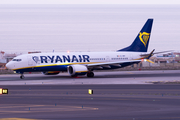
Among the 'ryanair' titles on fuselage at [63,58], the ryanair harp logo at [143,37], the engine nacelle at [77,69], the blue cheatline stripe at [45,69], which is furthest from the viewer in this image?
the ryanair harp logo at [143,37]

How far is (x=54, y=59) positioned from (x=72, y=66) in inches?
120

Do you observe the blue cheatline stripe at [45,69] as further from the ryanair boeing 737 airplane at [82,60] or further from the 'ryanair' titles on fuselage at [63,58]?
the 'ryanair' titles on fuselage at [63,58]

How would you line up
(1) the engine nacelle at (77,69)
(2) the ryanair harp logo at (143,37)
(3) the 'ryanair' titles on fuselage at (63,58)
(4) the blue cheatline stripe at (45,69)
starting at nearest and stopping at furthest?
(4) the blue cheatline stripe at (45,69) < (1) the engine nacelle at (77,69) < (3) the 'ryanair' titles on fuselage at (63,58) < (2) the ryanair harp logo at (143,37)

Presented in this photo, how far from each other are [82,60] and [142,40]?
12943mm

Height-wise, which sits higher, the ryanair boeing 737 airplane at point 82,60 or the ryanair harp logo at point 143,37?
the ryanair harp logo at point 143,37

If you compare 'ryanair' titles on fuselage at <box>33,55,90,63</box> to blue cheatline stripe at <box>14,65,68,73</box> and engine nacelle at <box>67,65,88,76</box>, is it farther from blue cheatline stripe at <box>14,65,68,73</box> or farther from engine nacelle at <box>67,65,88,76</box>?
engine nacelle at <box>67,65,88,76</box>

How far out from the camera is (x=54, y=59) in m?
46.8

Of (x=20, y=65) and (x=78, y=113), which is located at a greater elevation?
(x=20, y=65)

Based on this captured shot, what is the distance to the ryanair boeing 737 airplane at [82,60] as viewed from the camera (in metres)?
45.7

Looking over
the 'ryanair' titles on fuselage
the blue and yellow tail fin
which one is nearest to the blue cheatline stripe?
the 'ryanair' titles on fuselage

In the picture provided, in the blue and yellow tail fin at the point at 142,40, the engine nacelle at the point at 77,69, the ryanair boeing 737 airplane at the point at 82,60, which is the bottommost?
the engine nacelle at the point at 77,69

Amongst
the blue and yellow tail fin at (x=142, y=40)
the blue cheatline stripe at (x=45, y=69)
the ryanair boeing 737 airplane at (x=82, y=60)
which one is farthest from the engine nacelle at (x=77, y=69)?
the blue and yellow tail fin at (x=142, y=40)

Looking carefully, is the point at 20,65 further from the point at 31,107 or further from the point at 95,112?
the point at 95,112

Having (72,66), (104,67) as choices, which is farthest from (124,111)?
(104,67)
